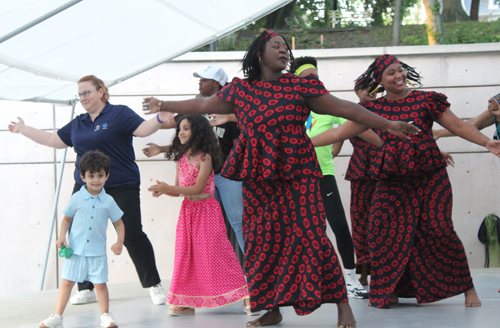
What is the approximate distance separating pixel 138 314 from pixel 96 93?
6.28 feet

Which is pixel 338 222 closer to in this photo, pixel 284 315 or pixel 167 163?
pixel 284 315

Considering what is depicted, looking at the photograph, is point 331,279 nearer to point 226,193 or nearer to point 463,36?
point 226,193

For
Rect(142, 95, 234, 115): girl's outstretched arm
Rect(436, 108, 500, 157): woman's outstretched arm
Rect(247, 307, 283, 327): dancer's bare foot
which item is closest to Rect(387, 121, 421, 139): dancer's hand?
Rect(436, 108, 500, 157): woman's outstretched arm

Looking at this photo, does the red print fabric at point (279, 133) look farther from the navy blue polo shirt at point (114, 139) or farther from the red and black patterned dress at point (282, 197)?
the navy blue polo shirt at point (114, 139)

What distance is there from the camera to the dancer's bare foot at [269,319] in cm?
373

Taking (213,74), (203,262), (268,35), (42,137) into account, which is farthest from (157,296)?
(268,35)

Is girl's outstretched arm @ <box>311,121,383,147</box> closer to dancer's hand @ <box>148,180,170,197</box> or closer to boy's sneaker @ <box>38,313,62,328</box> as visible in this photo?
dancer's hand @ <box>148,180,170,197</box>

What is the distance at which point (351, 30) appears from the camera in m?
9.13

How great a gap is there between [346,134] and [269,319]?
1.33 metres

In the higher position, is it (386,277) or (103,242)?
(103,242)

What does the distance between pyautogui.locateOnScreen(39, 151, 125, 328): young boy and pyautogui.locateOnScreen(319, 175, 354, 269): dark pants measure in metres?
1.84

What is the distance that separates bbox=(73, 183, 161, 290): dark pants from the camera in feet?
16.5

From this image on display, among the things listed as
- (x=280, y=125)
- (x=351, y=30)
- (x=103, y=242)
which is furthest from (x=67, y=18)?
(x=351, y=30)

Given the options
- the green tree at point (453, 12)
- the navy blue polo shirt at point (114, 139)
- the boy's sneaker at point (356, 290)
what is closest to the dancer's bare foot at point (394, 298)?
the boy's sneaker at point (356, 290)
